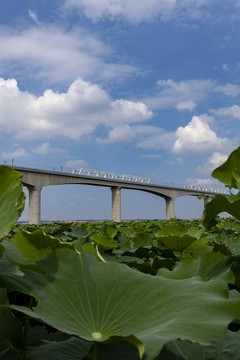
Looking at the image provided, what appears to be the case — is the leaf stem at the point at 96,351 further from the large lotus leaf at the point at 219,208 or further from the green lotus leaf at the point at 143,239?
the green lotus leaf at the point at 143,239

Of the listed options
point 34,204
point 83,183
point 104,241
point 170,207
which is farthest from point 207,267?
point 170,207

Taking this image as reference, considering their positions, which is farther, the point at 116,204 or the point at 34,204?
the point at 116,204

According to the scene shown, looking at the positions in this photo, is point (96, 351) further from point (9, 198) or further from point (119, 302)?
point (9, 198)

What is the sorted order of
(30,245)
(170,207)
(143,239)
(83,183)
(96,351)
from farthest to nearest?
(170,207) < (83,183) < (143,239) < (30,245) < (96,351)

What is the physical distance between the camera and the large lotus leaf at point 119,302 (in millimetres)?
537

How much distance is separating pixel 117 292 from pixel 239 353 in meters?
0.29

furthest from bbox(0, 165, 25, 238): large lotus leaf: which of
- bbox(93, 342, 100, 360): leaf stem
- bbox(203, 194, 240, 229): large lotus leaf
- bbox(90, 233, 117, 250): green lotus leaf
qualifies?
bbox(90, 233, 117, 250): green lotus leaf

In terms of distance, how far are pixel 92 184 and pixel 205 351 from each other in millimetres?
39501

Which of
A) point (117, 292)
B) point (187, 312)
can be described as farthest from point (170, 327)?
point (117, 292)

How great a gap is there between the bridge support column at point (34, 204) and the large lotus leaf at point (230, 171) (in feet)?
108

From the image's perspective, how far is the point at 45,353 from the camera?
0.65 metres

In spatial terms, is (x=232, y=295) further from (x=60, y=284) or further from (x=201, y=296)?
(x=60, y=284)

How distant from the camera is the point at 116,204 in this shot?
1642 inches

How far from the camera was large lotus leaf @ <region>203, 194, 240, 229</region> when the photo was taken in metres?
1.23
